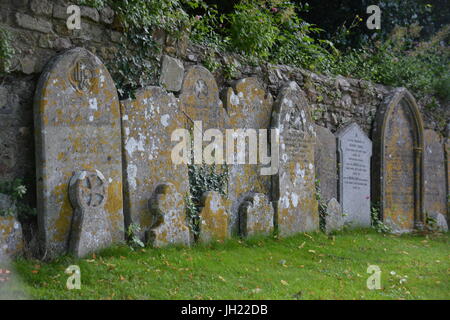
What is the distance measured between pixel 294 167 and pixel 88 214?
3.14m

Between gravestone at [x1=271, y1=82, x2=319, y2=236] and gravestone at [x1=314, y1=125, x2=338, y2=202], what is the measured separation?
0.36 metres

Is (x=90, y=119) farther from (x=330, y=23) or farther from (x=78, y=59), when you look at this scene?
(x=330, y=23)

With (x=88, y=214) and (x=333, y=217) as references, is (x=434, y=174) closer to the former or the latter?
(x=333, y=217)

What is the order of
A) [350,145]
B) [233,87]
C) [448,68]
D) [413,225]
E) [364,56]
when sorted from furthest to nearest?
[448,68] → [364,56] → [413,225] → [350,145] → [233,87]

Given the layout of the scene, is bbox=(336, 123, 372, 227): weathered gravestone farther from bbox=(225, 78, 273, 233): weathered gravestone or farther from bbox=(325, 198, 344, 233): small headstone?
bbox=(225, 78, 273, 233): weathered gravestone

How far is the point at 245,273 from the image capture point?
180 inches

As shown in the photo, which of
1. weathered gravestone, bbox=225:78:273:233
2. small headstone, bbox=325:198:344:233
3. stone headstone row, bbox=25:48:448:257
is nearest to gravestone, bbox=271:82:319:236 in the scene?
stone headstone row, bbox=25:48:448:257

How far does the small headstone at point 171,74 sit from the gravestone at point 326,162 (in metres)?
2.48

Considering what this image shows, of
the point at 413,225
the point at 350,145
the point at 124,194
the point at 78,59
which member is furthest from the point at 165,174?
the point at 413,225

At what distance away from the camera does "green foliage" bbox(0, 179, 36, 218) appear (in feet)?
13.4

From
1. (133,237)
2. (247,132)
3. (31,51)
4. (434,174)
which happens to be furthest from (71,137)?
(434,174)

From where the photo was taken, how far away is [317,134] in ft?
24.4

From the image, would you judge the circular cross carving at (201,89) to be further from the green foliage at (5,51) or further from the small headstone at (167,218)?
the green foliage at (5,51)

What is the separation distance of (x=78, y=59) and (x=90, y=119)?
0.54 m
